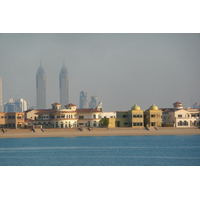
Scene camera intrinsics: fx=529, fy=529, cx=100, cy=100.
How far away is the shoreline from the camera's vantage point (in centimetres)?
4959

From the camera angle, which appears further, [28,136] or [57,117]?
[57,117]

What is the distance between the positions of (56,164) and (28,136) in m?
22.1

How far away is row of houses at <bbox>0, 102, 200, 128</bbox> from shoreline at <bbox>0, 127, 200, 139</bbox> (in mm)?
3435

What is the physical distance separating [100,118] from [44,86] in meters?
23.8

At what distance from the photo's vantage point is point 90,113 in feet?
191

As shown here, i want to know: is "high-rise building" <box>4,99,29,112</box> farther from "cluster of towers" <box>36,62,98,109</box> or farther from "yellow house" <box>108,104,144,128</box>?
"yellow house" <box>108,104,144,128</box>

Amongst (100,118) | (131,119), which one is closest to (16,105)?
(100,118)

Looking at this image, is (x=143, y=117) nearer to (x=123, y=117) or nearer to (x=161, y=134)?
(x=123, y=117)

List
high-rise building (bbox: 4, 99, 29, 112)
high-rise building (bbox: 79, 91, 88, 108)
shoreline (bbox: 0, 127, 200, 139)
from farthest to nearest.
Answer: high-rise building (bbox: 4, 99, 29, 112)
high-rise building (bbox: 79, 91, 88, 108)
shoreline (bbox: 0, 127, 200, 139)

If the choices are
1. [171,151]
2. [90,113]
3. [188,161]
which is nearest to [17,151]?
[171,151]

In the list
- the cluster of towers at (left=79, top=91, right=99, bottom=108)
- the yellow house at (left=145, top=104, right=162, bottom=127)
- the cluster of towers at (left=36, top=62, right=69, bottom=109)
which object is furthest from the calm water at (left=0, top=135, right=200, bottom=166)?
the cluster of towers at (left=79, top=91, right=99, bottom=108)

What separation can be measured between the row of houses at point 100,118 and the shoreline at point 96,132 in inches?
135

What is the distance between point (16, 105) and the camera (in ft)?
249

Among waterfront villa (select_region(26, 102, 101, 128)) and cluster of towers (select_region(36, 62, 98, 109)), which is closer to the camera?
waterfront villa (select_region(26, 102, 101, 128))
